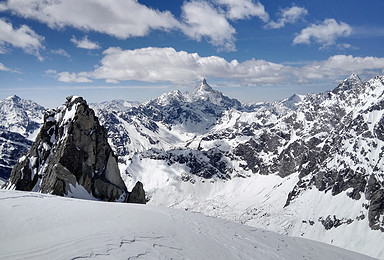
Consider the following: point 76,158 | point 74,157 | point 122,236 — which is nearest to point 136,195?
point 76,158

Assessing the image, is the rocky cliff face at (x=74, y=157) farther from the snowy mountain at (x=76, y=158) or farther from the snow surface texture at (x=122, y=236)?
the snow surface texture at (x=122, y=236)

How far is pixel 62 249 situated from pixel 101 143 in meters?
58.5

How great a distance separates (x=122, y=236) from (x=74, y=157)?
160ft

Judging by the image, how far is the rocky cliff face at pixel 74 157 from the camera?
60094 millimetres

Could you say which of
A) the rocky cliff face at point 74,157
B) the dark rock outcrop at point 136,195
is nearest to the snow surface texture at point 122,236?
the rocky cliff face at point 74,157

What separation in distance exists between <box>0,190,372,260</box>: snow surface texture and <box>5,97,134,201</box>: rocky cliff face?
32.5 m

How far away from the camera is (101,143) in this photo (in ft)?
234

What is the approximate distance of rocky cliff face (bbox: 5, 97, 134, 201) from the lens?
60094 mm

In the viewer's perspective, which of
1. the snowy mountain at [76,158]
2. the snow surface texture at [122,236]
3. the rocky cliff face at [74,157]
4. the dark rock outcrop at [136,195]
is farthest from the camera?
the dark rock outcrop at [136,195]

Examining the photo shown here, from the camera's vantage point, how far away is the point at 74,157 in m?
61.6

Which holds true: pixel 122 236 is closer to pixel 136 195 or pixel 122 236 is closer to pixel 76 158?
pixel 76 158

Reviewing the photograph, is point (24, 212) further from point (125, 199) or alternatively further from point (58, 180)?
point (125, 199)

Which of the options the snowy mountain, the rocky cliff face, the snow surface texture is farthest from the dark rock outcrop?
the snow surface texture

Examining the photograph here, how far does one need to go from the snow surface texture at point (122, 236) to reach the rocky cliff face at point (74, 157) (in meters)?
32.5
